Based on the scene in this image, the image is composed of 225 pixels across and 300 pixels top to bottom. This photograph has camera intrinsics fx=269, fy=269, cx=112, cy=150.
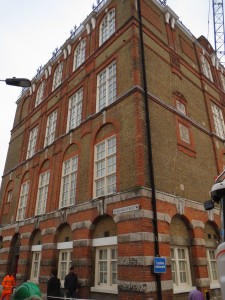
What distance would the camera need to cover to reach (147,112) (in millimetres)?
12719

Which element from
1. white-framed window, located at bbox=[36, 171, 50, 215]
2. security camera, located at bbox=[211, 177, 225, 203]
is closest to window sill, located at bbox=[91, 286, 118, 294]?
security camera, located at bbox=[211, 177, 225, 203]

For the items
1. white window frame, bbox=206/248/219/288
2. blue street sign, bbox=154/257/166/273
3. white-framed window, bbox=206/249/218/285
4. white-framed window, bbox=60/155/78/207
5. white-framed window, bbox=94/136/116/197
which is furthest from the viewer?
white-framed window, bbox=60/155/78/207

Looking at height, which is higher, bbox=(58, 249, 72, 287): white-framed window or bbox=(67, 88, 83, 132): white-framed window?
bbox=(67, 88, 83, 132): white-framed window

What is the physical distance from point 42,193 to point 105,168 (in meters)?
6.81

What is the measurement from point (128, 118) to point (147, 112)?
94 centimetres

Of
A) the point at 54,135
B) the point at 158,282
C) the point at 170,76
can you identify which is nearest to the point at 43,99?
the point at 54,135

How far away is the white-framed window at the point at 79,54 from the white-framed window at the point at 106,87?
153 inches

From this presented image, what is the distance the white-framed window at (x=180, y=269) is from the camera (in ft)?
36.4

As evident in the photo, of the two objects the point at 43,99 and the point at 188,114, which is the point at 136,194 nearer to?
the point at 188,114

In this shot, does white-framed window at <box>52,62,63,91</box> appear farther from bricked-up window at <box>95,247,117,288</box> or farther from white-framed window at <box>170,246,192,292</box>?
white-framed window at <box>170,246,192,292</box>

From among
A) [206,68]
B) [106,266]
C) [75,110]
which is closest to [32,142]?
[75,110]

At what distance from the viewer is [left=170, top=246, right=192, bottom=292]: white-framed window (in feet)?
36.4

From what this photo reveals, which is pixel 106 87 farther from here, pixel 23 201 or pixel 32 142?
pixel 23 201

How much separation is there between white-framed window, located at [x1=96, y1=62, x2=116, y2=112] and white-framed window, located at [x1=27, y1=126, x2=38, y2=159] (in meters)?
8.36
